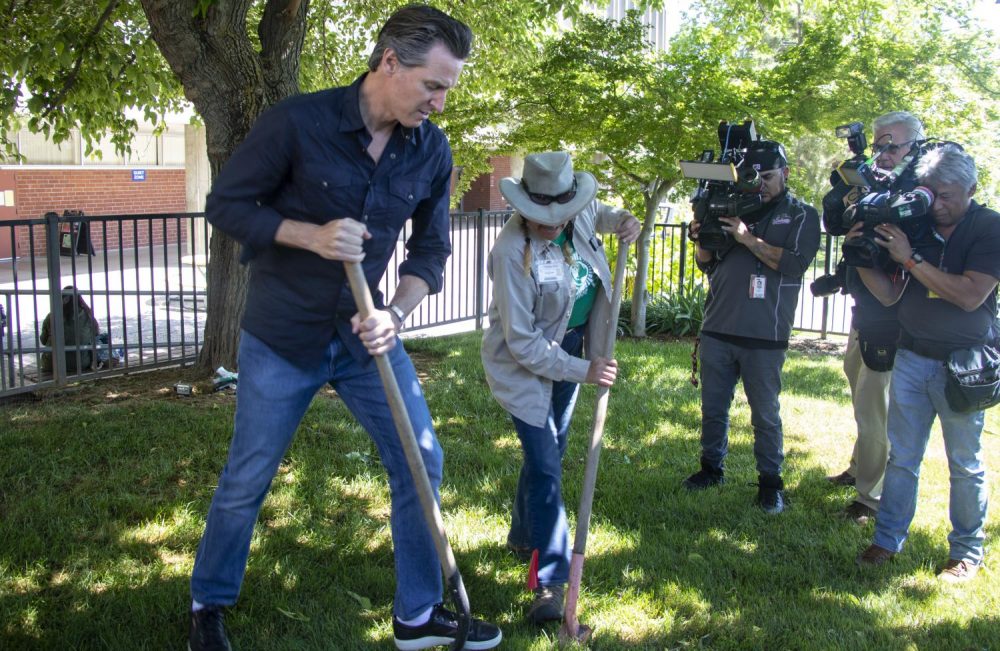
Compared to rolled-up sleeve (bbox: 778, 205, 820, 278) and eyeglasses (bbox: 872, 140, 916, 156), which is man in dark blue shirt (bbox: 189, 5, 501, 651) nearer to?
rolled-up sleeve (bbox: 778, 205, 820, 278)

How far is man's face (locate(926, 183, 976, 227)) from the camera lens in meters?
4.25

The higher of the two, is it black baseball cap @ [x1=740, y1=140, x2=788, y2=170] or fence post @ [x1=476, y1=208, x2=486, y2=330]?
black baseball cap @ [x1=740, y1=140, x2=788, y2=170]

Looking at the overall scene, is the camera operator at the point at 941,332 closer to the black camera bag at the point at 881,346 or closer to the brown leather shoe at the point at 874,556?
the brown leather shoe at the point at 874,556

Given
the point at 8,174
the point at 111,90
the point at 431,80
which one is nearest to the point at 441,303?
the point at 111,90

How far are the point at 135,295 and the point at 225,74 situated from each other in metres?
6.88

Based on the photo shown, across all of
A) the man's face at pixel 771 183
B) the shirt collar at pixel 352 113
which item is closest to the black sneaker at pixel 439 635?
the shirt collar at pixel 352 113

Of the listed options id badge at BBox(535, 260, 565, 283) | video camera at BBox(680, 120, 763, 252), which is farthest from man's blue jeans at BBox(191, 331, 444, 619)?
video camera at BBox(680, 120, 763, 252)

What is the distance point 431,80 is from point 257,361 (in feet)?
3.72

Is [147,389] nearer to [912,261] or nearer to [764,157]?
[764,157]

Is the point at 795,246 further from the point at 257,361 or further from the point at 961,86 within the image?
the point at 961,86

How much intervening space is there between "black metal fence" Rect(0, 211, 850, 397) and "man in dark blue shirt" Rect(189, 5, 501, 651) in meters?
5.29

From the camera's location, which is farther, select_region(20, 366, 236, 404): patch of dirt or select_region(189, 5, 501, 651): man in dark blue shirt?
select_region(20, 366, 236, 404): patch of dirt

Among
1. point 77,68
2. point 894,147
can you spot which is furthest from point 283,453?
point 77,68

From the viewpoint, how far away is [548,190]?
3781 mm
